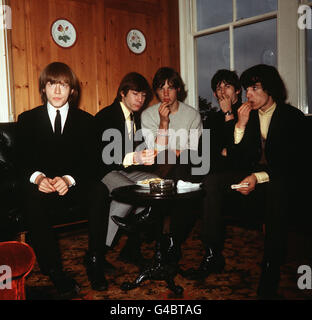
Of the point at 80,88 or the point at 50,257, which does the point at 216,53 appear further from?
the point at 50,257

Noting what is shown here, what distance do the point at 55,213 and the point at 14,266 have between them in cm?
90

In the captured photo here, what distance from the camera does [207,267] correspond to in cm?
192

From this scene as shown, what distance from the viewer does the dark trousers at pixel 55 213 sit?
1788mm

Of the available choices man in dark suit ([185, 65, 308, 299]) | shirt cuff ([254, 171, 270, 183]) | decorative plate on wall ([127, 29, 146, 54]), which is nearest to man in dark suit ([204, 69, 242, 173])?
man in dark suit ([185, 65, 308, 299])

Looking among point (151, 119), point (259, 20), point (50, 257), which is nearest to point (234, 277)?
point (50, 257)

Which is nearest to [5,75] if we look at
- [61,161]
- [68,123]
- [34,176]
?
[68,123]

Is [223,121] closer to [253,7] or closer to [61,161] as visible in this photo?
Result: [61,161]

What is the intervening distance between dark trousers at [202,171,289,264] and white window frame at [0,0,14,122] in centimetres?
199

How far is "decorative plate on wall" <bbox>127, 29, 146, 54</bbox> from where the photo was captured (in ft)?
12.8

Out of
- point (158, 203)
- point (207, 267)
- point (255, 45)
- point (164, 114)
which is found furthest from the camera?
point (255, 45)

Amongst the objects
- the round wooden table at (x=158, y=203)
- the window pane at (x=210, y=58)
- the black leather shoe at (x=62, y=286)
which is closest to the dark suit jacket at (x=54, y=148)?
the round wooden table at (x=158, y=203)

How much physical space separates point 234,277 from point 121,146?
1.15 m

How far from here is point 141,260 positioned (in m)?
2.20

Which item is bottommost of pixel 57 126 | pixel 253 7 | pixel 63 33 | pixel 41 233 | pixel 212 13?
pixel 41 233
